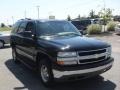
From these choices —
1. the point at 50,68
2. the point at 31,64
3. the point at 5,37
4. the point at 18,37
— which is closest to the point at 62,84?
the point at 50,68

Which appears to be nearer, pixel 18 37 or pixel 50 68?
pixel 50 68

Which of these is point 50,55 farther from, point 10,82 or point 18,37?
point 18,37

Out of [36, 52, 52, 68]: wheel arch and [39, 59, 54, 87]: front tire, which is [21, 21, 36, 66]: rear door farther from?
[39, 59, 54, 87]: front tire

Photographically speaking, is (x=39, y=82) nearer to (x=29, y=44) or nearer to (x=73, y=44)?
(x=29, y=44)

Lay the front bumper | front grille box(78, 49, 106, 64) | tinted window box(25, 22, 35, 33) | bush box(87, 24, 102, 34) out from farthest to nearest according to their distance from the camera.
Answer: bush box(87, 24, 102, 34)
tinted window box(25, 22, 35, 33)
front grille box(78, 49, 106, 64)
the front bumper

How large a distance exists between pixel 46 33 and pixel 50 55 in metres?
1.37

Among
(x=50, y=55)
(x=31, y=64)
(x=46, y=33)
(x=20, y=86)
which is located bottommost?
(x=20, y=86)

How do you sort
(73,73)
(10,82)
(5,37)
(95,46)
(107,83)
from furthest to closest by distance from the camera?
1. (5,37)
2. (10,82)
3. (107,83)
4. (95,46)
5. (73,73)

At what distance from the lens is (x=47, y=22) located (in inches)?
317

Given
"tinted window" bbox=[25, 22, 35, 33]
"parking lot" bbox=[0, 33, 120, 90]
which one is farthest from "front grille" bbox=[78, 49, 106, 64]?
"tinted window" bbox=[25, 22, 35, 33]

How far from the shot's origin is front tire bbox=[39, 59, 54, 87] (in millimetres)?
6547

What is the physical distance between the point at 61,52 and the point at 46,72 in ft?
3.26

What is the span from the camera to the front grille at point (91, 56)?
6.21 m

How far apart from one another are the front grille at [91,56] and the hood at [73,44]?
4.0 inches
